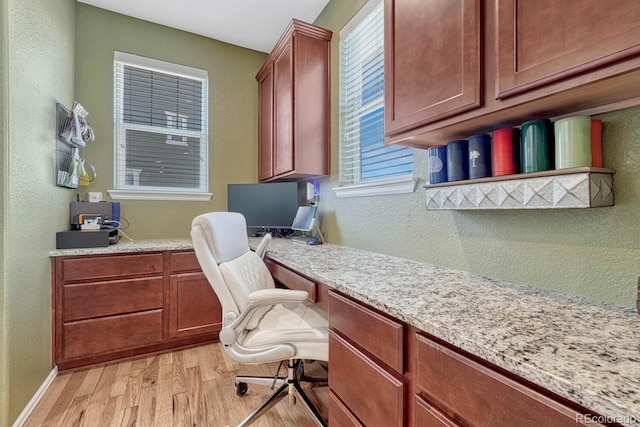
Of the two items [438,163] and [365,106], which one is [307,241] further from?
[438,163]

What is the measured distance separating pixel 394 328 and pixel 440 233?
709 millimetres

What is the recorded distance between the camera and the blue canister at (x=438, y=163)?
4.07ft

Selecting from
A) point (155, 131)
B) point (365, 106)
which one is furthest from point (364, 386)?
point (155, 131)

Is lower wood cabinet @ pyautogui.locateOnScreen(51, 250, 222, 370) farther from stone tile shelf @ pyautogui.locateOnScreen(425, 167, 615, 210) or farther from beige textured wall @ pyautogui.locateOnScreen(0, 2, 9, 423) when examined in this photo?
stone tile shelf @ pyautogui.locateOnScreen(425, 167, 615, 210)

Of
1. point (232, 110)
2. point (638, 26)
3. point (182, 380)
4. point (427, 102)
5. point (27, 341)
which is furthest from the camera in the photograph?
point (232, 110)

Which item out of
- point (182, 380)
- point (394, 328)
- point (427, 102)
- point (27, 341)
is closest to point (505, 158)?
point (427, 102)

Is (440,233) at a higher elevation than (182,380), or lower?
higher

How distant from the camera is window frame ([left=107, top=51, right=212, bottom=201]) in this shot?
2629 mm

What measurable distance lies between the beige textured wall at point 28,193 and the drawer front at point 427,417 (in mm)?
1865

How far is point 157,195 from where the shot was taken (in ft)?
9.04

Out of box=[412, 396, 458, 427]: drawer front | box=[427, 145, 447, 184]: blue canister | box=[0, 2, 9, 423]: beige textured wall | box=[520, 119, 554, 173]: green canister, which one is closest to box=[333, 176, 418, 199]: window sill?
box=[427, 145, 447, 184]: blue canister

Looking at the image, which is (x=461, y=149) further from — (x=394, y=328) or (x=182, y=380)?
(x=182, y=380)

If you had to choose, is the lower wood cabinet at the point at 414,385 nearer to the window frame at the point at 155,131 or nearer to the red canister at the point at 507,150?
the red canister at the point at 507,150

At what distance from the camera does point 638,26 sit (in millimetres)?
598
